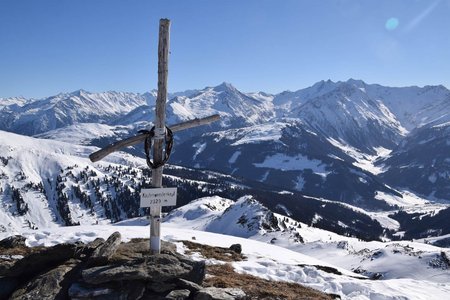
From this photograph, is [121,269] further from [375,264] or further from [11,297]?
[375,264]

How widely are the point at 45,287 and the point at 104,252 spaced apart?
7.83 ft

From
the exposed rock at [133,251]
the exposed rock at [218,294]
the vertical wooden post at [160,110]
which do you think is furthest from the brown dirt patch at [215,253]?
the vertical wooden post at [160,110]

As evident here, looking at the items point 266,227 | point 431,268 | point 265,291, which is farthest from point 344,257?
point 265,291

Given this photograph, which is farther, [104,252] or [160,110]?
[160,110]

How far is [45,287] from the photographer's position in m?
14.3

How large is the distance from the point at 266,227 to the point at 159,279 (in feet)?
501

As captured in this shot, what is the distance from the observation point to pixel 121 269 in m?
14.2

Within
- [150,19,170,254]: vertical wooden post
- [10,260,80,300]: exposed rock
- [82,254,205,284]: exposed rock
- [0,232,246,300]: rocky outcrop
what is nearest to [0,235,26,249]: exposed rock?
[0,232,246,300]: rocky outcrop

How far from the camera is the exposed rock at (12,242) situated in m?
23.7

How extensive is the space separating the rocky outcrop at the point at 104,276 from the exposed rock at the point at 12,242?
860 cm

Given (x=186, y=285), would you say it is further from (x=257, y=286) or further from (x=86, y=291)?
(x=257, y=286)

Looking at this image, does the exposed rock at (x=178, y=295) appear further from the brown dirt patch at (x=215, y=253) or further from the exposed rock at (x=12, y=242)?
the exposed rock at (x=12, y=242)

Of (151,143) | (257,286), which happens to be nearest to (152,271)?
(151,143)

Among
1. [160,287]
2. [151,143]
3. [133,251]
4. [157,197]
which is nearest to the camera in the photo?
[160,287]
